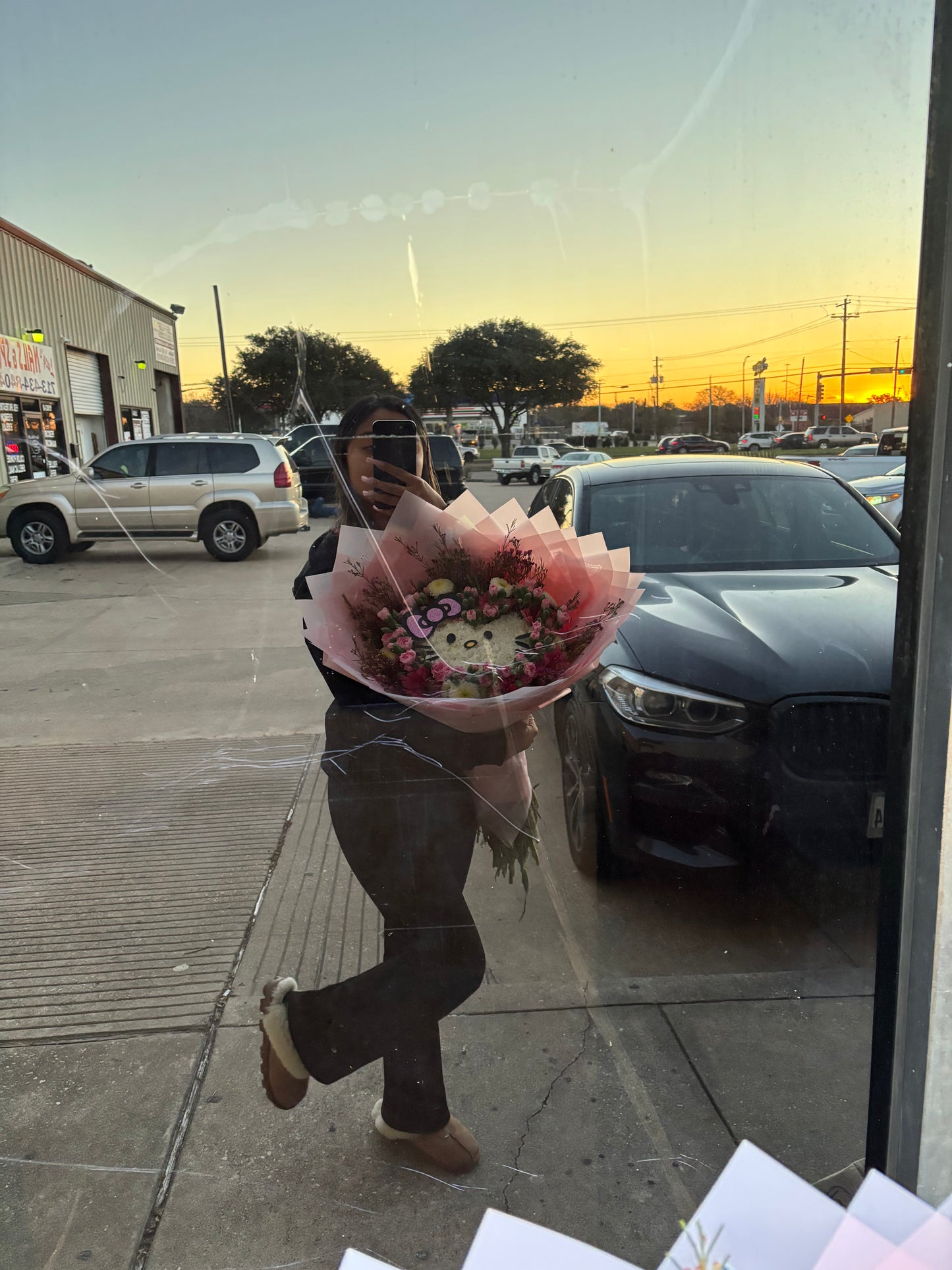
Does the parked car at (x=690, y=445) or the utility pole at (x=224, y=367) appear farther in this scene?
the parked car at (x=690, y=445)

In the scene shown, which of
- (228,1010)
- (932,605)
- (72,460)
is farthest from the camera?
(228,1010)

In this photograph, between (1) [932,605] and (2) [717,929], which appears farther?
(2) [717,929]

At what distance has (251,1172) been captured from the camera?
4.84 ft

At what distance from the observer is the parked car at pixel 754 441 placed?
5.42 ft

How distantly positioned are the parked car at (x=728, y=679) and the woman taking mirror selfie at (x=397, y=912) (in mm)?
276

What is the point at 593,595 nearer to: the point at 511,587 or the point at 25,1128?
the point at 511,587

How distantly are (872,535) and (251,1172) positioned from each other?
1.62 metres

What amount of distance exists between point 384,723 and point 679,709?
1.98 ft

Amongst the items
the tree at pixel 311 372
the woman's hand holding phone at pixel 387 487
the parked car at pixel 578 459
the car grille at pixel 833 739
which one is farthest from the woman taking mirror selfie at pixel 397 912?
the car grille at pixel 833 739

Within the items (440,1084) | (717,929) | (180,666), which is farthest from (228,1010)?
(717,929)

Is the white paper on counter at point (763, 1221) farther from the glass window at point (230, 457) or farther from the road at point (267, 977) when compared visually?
the glass window at point (230, 457)

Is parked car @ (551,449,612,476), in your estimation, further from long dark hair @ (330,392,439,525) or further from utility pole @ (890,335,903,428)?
utility pole @ (890,335,903,428)

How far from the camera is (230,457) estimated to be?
1545mm

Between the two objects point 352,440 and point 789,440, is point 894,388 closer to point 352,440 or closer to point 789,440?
point 789,440
